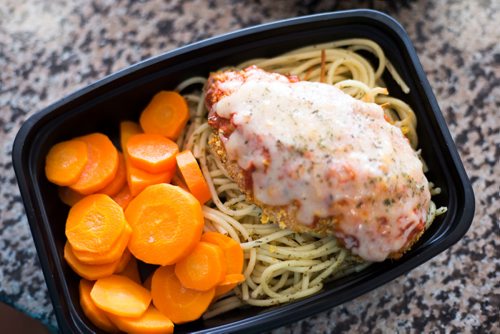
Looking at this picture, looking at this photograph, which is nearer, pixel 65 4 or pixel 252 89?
pixel 252 89

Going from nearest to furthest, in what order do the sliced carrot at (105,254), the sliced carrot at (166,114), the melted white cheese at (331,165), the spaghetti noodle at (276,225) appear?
1. the melted white cheese at (331,165)
2. the sliced carrot at (105,254)
3. the spaghetti noodle at (276,225)
4. the sliced carrot at (166,114)

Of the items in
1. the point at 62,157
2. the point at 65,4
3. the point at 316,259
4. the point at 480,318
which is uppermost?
the point at 65,4

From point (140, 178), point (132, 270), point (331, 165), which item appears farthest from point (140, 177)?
point (331, 165)

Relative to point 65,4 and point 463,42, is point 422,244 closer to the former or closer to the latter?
point 463,42

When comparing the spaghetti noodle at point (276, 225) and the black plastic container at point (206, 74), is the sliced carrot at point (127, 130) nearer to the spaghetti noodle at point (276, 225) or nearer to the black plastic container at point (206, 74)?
the black plastic container at point (206, 74)

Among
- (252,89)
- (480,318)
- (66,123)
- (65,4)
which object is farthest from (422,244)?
(65,4)

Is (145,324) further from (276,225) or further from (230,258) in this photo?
(276,225)

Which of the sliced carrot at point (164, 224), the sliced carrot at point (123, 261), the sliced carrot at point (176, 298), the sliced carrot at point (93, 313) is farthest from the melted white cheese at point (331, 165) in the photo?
the sliced carrot at point (93, 313)
